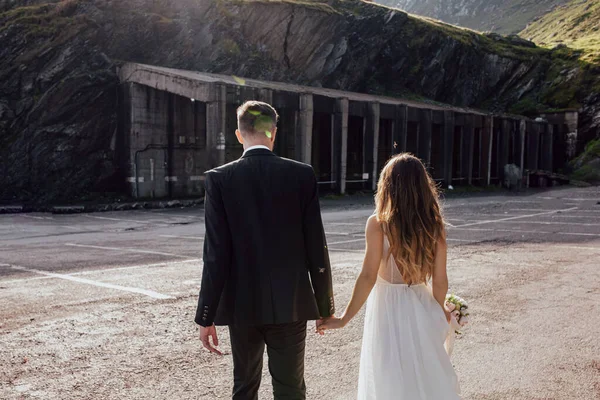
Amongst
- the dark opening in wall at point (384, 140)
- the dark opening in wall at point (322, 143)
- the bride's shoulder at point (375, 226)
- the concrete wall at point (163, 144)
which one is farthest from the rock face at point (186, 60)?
the bride's shoulder at point (375, 226)

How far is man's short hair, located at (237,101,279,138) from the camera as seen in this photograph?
10.1 feet

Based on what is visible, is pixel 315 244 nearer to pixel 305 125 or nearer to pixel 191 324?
pixel 191 324

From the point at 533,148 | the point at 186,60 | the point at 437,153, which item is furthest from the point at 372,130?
the point at 533,148

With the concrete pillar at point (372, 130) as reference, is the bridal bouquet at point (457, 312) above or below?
below

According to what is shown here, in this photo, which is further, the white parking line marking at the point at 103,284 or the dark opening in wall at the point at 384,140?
the dark opening in wall at the point at 384,140

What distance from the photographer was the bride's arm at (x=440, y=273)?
3158 millimetres

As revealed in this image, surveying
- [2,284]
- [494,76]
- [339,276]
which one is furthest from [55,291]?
[494,76]

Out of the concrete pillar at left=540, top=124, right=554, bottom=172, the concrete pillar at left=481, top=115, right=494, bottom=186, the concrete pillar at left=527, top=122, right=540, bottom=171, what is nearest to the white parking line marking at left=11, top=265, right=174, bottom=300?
the concrete pillar at left=481, top=115, right=494, bottom=186

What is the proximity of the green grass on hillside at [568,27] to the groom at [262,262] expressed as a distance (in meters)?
87.6

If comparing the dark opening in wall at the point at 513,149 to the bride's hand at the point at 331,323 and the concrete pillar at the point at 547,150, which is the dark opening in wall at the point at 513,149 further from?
the bride's hand at the point at 331,323

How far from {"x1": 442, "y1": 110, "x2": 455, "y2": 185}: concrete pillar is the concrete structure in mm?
75

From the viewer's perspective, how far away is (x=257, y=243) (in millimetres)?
2990

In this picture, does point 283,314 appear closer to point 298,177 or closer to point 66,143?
point 298,177

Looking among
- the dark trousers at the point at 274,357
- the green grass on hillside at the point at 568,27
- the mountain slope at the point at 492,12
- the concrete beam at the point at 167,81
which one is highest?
the mountain slope at the point at 492,12
